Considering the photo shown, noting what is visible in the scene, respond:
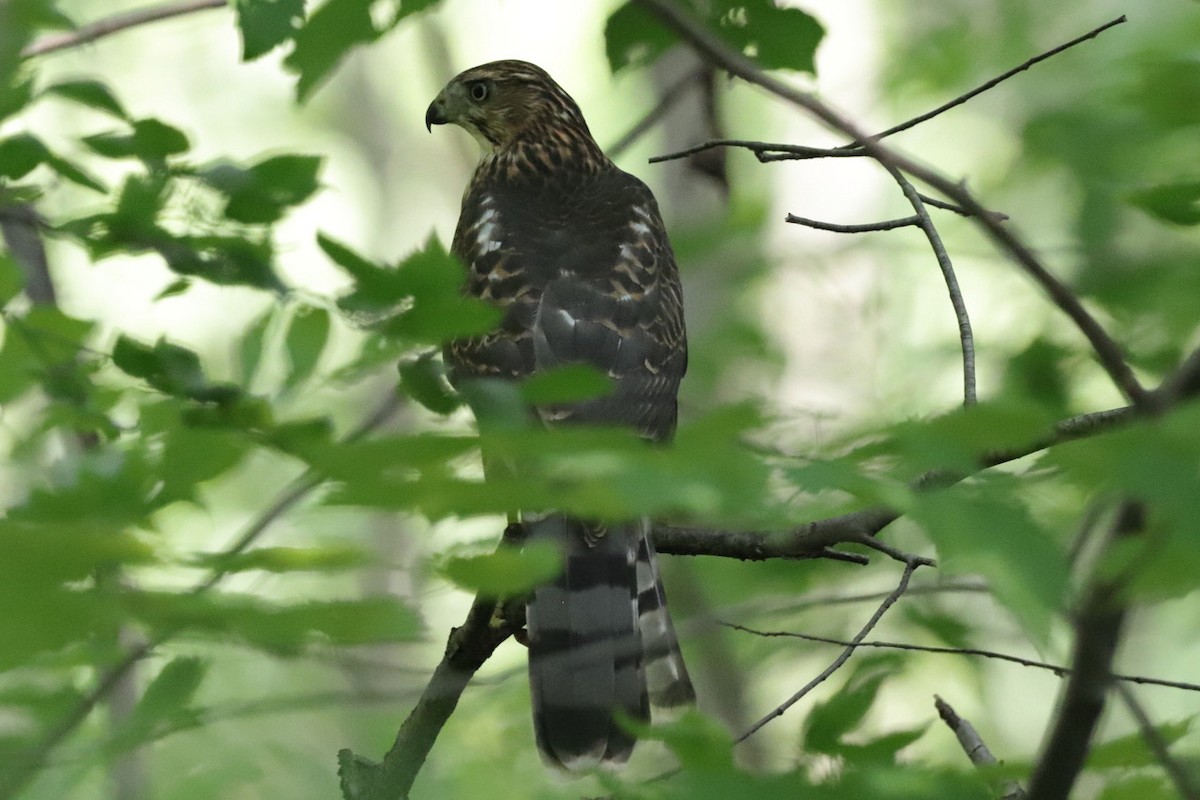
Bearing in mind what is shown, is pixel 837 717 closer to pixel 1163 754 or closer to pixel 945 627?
pixel 1163 754

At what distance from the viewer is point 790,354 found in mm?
9586

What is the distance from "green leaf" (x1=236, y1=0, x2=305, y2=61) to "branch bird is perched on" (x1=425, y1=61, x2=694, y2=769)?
0.73 m

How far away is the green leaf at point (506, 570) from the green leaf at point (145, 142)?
1637mm

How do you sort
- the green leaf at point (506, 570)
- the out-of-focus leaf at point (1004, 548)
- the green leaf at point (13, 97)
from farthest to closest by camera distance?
the green leaf at point (13, 97) < the green leaf at point (506, 570) < the out-of-focus leaf at point (1004, 548)

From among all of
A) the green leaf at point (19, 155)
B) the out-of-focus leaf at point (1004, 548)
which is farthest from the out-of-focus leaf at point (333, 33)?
the out-of-focus leaf at point (1004, 548)

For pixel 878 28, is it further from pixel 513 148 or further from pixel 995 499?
pixel 995 499

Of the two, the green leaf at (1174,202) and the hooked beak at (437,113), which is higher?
the hooked beak at (437,113)

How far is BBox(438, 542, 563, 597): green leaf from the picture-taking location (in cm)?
139

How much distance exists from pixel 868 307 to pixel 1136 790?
643cm

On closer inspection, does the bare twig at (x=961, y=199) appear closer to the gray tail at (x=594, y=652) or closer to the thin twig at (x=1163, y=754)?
the thin twig at (x=1163, y=754)

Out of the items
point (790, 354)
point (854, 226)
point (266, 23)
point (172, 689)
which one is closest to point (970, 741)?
point (854, 226)

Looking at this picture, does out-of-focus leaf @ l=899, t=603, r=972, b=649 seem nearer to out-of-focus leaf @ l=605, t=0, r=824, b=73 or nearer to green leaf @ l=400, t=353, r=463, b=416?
out-of-focus leaf @ l=605, t=0, r=824, b=73

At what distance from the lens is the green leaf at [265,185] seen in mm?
2703

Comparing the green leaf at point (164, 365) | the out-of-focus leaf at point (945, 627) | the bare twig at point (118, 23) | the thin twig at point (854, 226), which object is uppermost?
the bare twig at point (118, 23)
